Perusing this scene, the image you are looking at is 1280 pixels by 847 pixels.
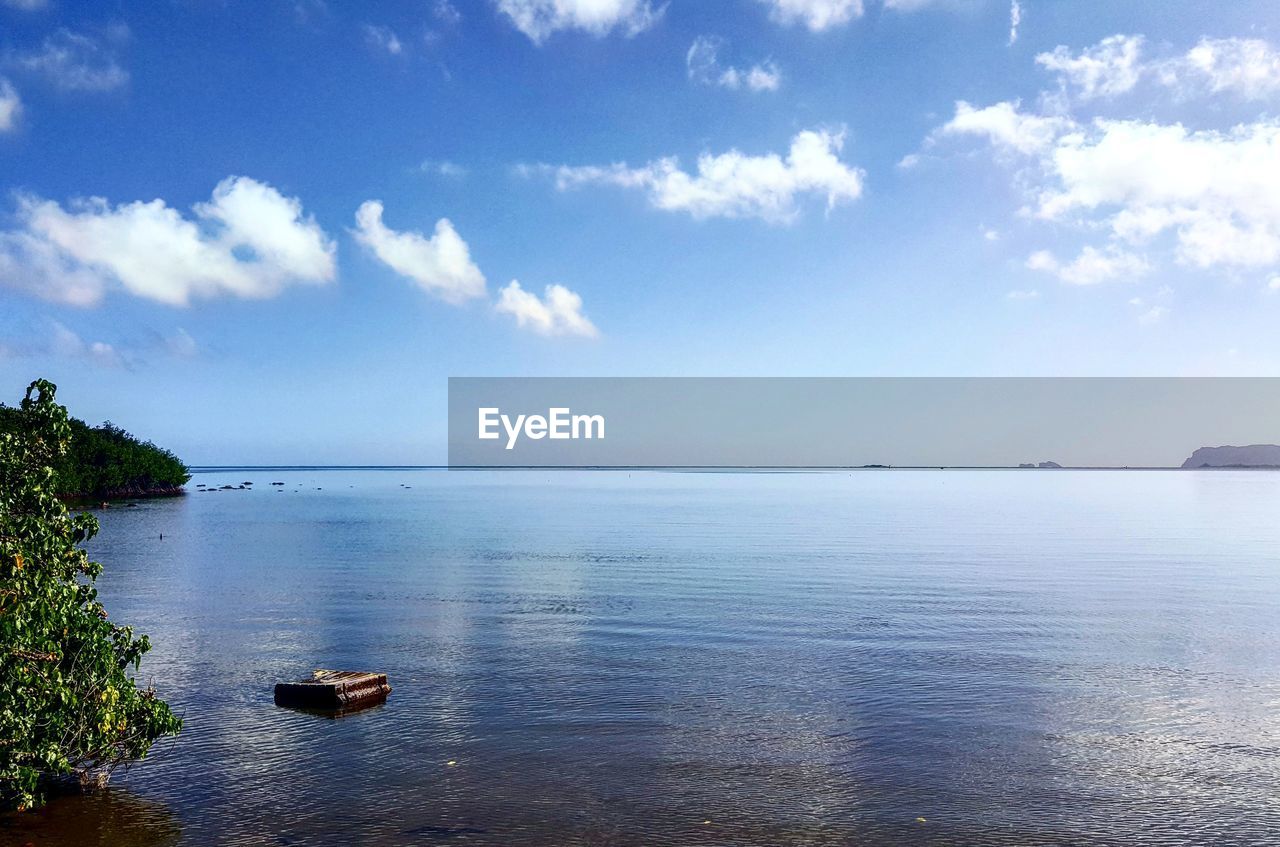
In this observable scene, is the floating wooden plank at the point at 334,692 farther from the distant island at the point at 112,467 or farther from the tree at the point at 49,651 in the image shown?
the distant island at the point at 112,467

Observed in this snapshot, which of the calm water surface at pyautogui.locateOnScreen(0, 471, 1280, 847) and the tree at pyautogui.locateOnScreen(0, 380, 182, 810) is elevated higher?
the tree at pyautogui.locateOnScreen(0, 380, 182, 810)

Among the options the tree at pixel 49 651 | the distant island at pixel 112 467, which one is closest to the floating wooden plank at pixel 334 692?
the tree at pixel 49 651

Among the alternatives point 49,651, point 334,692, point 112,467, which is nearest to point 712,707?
point 334,692

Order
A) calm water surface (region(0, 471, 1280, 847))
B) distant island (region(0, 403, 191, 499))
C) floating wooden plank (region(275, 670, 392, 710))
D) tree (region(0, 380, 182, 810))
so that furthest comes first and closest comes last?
distant island (region(0, 403, 191, 499))
floating wooden plank (region(275, 670, 392, 710))
calm water surface (region(0, 471, 1280, 847))
tree (region(0, 380, 182, 810))

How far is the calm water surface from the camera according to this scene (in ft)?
53.0

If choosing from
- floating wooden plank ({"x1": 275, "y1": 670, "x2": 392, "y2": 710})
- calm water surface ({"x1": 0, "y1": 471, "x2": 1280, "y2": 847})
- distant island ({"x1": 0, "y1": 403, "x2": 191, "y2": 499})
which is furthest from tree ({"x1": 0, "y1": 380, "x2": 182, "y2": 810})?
distant island ({"x1": 0, "y1": 403, "x2": 191, "y2": 499})

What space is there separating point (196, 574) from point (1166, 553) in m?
64.7

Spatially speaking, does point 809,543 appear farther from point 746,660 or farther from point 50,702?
point 50,702

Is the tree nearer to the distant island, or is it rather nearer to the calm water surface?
the calm water surface

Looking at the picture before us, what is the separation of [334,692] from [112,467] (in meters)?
149

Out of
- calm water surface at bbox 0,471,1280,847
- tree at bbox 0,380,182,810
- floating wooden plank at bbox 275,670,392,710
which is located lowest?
calm water surface at bbox 0,471,1280,847

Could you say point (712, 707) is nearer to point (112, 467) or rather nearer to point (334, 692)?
point (334, 692)

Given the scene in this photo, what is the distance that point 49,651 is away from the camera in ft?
54.7

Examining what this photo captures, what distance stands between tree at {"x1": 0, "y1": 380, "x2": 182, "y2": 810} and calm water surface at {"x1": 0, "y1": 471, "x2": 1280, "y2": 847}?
1064mm
